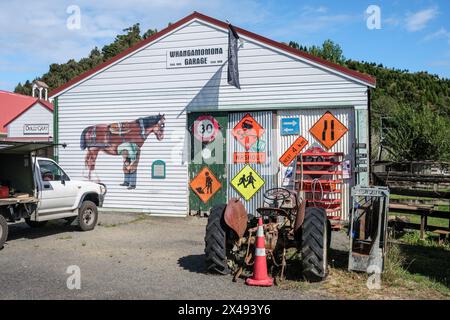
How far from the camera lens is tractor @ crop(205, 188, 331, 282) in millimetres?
6773

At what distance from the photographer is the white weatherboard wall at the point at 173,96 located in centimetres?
1345

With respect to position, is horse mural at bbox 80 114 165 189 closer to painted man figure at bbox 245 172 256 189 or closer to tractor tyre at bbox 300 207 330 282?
painted man figure at bbox 245 172 256 189

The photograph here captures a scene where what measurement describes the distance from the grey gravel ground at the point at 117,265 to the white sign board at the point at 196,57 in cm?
496

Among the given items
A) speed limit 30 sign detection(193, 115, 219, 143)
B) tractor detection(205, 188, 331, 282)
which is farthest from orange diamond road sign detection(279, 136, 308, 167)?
tractor detection(205, 188, 331, 282)

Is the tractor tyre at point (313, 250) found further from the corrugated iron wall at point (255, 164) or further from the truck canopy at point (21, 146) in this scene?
the corrugated iron wall at point (255, 164)

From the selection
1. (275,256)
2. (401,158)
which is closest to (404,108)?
(401,158)

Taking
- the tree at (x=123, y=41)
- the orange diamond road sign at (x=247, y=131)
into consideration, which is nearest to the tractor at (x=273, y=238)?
the orange diamond road sign at (x=247, y=131)

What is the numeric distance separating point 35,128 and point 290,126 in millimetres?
18186

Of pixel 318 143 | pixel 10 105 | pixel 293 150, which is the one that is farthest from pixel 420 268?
pixel 10 105

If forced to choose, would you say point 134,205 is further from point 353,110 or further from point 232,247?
point 232,247

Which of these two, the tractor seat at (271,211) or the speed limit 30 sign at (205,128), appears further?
the speed limit 30 sign at (205,128)
